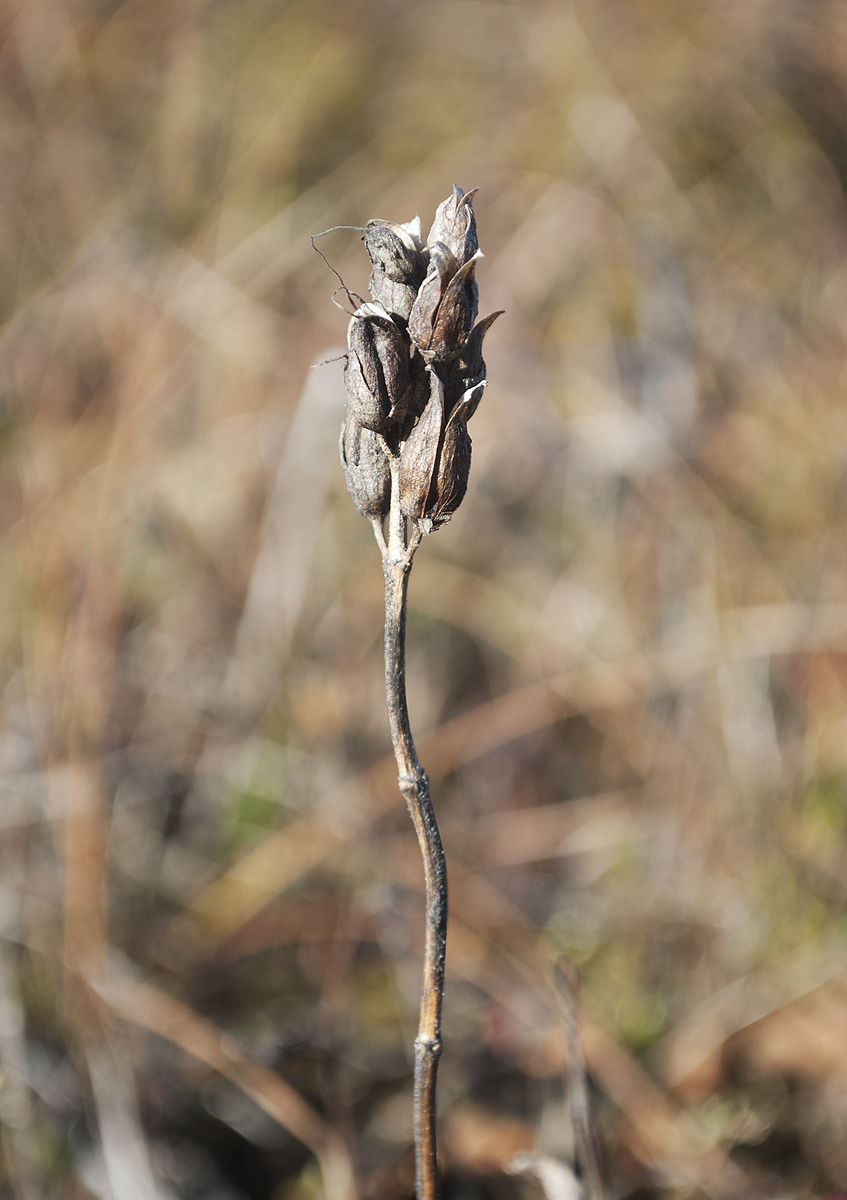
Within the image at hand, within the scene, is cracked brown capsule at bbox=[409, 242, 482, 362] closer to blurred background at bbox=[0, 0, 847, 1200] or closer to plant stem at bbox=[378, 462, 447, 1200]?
plant stem at bbox=[378, 462, 447, 1200]

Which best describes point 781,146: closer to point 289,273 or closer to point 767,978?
point 289,273

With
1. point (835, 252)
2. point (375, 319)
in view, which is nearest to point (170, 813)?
point (375, 319)

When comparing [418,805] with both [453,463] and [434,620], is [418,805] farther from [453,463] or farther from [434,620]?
[434,620]

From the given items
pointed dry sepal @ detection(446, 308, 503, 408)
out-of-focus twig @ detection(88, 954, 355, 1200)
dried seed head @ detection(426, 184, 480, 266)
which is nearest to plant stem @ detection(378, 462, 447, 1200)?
pointed dry sepal @ detection(446, 308, 503, 408)

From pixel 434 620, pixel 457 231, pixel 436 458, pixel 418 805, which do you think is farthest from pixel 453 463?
pixel 434 620

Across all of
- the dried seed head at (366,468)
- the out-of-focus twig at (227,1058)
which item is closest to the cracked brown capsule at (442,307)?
the dried seed head at (366,468)

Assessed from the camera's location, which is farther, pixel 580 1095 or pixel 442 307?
pixel 580 1095

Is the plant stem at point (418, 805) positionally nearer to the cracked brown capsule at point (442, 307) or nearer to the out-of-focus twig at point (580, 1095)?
the cracked brown capsule at point (442, 307)
